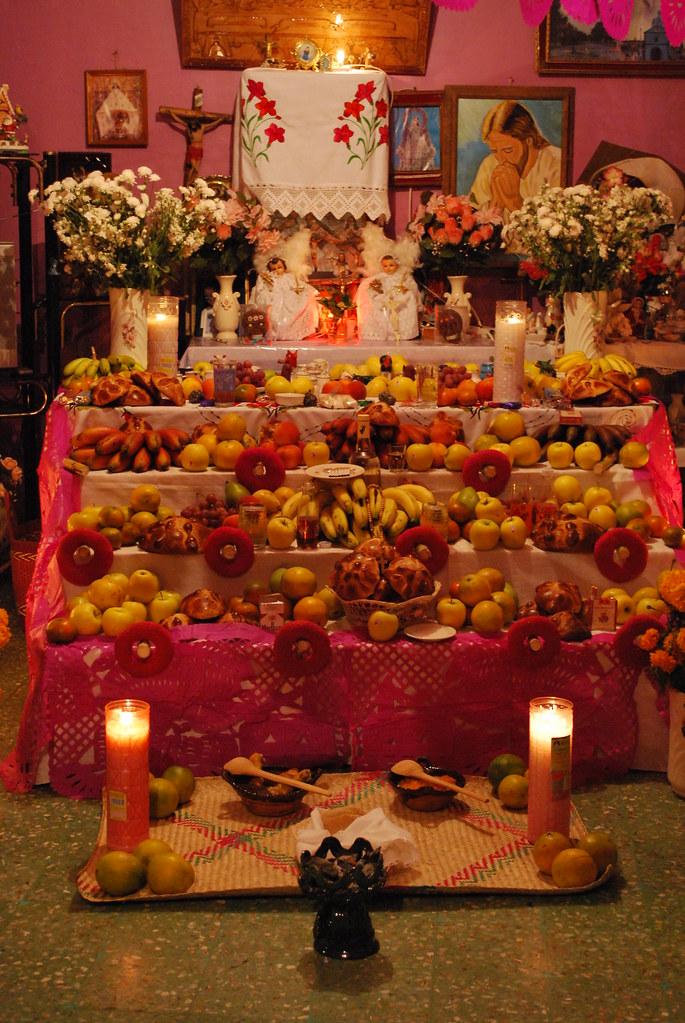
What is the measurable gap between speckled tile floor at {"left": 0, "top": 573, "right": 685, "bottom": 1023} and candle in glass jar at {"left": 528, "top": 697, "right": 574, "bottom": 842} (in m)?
0.23

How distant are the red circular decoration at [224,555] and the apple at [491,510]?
812 millimetres

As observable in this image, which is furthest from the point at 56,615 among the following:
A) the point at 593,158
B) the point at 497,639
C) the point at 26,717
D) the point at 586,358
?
the point at 593,158

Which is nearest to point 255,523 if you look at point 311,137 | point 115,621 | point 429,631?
point 115,621

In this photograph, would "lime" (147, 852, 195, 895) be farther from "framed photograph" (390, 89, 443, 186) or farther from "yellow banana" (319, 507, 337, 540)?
"framed photograph" (390, 89, 443, 186)

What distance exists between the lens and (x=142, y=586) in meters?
4.03

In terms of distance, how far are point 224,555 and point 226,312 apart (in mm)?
2672

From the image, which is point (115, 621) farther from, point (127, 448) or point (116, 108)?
point (116, 108)

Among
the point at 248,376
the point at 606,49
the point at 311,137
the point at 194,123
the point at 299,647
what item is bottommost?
the point at 299,647

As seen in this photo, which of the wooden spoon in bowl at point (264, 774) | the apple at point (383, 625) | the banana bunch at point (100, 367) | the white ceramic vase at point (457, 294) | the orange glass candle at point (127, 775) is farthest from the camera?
the white ceramic vase at point (457, 294)

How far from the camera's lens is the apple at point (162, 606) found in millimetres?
4016

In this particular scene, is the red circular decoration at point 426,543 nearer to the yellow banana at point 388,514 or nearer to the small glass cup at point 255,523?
the yellow banana at point 388,514

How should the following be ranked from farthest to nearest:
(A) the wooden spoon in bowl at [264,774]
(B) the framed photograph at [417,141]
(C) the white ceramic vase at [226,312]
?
(B) the framed photograph at [417,141] < (C) the white ceramic vase at [226,312] < (A) the wooden spoon in bowl at [264,774]

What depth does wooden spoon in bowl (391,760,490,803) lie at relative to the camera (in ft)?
11.9

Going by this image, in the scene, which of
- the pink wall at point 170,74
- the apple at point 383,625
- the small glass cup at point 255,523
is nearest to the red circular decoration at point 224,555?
the small glass cup at point 255,523
